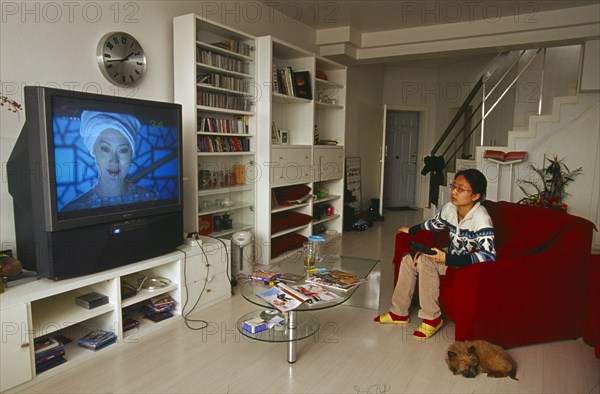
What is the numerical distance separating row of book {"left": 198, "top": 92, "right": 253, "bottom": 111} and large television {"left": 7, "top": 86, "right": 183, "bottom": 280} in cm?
70

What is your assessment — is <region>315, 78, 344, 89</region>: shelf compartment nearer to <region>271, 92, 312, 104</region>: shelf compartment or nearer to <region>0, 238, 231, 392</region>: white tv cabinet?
<region>271, 92, 312, 104</region>: shelf compartment

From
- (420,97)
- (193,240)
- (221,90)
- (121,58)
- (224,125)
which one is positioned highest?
(420,97)

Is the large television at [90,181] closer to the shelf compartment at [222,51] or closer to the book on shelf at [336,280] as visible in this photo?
the shelf compartment at [222,51]

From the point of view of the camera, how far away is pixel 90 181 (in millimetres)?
2303

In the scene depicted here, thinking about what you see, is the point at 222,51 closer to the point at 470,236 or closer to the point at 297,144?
the point at 297,144

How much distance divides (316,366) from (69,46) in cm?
243

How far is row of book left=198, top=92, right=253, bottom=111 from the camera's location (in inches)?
134

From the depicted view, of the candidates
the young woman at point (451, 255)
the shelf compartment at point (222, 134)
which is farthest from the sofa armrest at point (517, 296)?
the shelf compartment at point (222, 134)

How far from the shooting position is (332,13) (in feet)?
15.5

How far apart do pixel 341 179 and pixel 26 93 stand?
3.75 metres

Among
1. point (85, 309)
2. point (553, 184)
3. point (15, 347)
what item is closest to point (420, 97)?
point (553, 184)

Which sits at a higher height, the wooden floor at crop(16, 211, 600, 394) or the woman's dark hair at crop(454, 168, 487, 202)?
the woman's dark hair at crop(454, 168, 487, 202)

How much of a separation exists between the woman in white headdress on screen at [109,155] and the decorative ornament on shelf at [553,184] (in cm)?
440

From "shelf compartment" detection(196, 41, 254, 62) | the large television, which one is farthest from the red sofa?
"shelf compartment" detection(196, 41, 254, 62)
